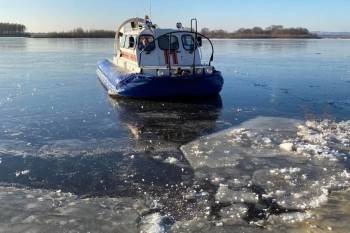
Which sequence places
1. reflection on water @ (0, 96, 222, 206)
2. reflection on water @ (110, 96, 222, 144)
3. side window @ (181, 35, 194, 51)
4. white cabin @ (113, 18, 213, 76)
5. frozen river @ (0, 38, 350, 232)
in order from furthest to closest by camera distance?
side window @ (181, 35, 194, 51)
white cabin @ (113, 18, 213, 76)
reflection on water @ (110, 96, 222, 144)
reflection on water @ (0, 96, 222, 206)
frozen river @ (0, 38, 350, 232)

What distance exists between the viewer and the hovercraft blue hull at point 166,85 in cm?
1005

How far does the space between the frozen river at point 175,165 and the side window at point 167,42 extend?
2.09 meters

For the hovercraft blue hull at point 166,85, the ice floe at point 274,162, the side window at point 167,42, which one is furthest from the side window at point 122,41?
the ice floe at point 274,162

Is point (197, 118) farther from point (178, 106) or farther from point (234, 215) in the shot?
point (234, 215)

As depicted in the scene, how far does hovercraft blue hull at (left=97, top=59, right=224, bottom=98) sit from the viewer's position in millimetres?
10047

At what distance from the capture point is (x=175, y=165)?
5594mm

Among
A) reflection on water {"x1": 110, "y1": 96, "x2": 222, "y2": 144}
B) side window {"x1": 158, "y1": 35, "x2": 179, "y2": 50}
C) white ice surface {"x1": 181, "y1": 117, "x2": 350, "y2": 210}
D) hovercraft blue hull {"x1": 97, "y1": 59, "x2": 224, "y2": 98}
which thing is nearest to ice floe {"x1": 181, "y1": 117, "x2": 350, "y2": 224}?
white ice surface {"x1": 181, "y1": 117, "x2": 350, "y2": 210}

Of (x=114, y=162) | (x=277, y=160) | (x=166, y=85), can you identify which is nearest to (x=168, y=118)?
(x=166, y=85)

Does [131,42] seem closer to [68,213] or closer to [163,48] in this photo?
[163,48]

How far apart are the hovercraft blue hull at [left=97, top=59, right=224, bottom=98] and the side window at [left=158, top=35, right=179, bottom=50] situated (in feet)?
5.77

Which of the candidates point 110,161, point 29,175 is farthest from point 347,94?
point 29,175

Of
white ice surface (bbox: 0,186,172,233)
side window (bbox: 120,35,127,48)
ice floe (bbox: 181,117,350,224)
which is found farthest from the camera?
side window (bbox: 120,35,127,48)

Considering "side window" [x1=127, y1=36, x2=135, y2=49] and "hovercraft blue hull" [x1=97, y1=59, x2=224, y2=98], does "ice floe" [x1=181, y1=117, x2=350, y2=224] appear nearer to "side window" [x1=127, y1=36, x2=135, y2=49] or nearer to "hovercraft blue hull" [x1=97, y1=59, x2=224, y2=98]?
"hovercraft blue hull" [x1=97, y1=59, x2=224, y2=98]

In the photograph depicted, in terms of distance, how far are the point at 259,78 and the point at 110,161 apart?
10.4 metres
